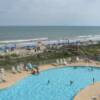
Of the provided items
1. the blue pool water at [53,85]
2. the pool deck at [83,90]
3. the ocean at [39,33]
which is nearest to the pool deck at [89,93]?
the pool deck at [83,90]

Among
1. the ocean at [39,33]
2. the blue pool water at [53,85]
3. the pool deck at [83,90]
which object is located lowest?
the ocean at [39,33]

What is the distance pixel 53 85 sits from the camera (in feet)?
63.3

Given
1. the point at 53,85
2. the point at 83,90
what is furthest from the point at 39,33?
the point at 83,90

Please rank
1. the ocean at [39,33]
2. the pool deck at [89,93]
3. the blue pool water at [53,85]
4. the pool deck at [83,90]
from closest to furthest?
the pool deck at [89,93], the pool deck at [83,90], the blue pool water at [53,85], the ocean at [39,33]

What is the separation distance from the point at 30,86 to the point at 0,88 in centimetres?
232

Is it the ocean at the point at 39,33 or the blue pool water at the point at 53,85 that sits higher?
the blue pool water at the point at 53,85

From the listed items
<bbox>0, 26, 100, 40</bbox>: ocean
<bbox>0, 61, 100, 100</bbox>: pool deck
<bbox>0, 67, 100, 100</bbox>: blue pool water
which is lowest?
<bbox>0, 26, 100, 40</bbox>: ocean

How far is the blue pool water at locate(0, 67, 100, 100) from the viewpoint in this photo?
16.7 metres

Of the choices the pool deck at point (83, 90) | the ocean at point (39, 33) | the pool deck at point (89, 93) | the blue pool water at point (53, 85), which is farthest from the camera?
the ocean at point (39, 33)

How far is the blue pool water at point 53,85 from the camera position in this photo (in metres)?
16.7

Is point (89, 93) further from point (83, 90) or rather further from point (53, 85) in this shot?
point (53, 85)

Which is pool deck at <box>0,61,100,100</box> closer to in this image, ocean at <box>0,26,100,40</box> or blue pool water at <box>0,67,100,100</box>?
blue pool water at <box>0,67,100,100</box>

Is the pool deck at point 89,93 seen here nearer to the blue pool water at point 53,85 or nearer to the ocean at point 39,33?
the blue pool water at point 53,85

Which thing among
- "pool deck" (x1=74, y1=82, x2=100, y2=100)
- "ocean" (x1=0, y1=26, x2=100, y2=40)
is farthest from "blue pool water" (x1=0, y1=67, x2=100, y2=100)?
"ocean" (x1=0, y1=26, x2=100, y2=40)
